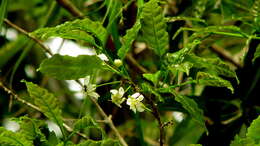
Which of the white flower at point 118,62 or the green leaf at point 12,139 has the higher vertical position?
the white flower at point 118,62

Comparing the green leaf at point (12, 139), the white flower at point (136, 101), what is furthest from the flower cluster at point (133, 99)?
the green leaf at point (12, 139)

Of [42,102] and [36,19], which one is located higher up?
[36,19]

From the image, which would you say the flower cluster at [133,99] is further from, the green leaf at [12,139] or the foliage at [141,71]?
the green leaf at [12,139]

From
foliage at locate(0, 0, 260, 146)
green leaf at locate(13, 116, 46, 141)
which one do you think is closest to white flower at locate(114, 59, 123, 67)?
foliage at locate(0, 0, 260, 146)

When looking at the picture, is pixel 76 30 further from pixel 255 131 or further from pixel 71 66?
pixel 255 131

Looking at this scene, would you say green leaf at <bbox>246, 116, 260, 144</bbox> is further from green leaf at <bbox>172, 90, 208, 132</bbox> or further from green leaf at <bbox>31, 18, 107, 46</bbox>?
green leaf at <bbox>31, 18, 107, 46</bbox>

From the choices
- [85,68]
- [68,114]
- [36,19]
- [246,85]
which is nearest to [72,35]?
[85,68]

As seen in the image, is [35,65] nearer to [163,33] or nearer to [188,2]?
[188,2]
